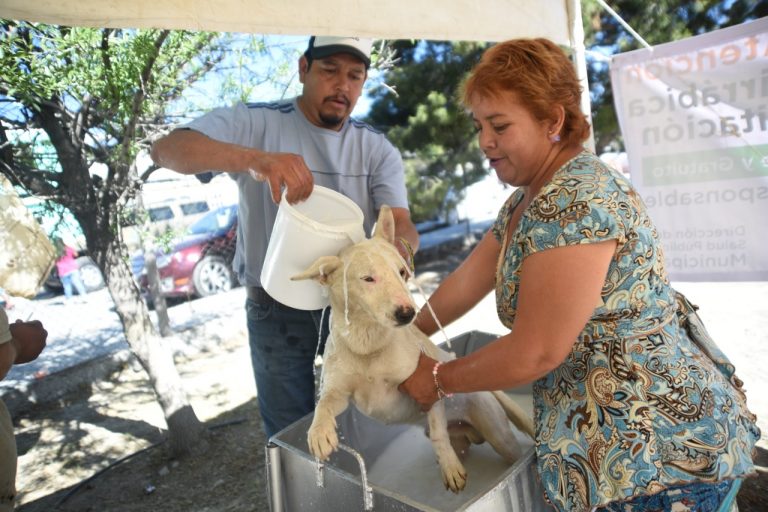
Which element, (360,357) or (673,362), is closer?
(673,362)

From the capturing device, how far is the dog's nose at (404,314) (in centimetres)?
140

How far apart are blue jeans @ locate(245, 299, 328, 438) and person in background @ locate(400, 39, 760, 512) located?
94 cm

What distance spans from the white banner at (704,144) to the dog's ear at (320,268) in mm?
2782

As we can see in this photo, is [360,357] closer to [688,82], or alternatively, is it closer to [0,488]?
[0,488]

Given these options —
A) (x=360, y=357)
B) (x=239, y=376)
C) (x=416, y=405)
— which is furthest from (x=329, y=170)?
(x=239, y=376)

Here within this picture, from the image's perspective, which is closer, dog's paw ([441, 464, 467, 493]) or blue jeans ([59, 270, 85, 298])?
dog's paw ([441, 464, 467, 493])

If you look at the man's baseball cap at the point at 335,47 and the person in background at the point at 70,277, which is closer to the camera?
the man's baseball cap at the point at 335,47

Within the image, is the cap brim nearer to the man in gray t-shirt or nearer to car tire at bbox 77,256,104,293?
the man in gray t-shirt

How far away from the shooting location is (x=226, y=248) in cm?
820

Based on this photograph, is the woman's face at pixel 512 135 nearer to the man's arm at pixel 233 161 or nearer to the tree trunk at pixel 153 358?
the man's arm at pixel 233 161

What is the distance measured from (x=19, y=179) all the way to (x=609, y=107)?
21.3 feet

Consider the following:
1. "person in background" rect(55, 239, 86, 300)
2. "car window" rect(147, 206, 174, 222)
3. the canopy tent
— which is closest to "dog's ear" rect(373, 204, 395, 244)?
the canopy tent

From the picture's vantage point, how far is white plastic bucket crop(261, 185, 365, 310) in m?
1.54

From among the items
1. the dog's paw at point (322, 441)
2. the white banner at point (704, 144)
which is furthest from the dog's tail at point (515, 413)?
the white banner at point (704, 144)
